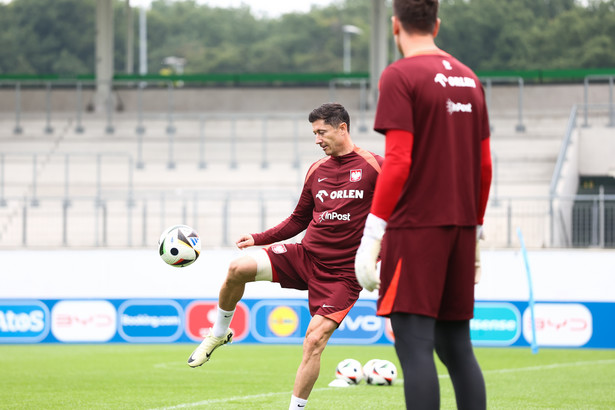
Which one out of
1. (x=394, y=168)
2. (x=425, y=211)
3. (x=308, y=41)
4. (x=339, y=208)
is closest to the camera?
(x=394, y=168)

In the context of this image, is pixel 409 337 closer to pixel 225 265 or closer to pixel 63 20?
pixel 225 265

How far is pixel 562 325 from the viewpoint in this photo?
14.6 metres

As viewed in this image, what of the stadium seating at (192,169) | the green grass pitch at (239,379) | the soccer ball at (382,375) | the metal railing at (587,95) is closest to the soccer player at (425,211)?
the green grass pitch at (239,379)

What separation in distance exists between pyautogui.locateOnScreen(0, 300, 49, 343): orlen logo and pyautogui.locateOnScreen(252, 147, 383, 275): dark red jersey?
9.20 m

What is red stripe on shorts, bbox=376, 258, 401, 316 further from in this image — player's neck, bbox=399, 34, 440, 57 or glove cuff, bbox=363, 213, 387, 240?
player's neck, bbox=399, 34, 440, 57

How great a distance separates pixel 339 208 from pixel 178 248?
1350mm

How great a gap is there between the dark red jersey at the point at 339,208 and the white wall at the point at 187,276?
8207 millimetres

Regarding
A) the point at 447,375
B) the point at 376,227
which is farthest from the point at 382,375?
the point at 376,227

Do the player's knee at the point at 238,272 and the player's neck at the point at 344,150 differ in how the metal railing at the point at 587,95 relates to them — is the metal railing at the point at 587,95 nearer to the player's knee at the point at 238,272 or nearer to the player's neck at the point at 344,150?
the player's neck at the point at 344,150

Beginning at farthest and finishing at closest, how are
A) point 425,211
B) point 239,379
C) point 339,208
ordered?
point 239,379 → point 339,208 → point 425,211

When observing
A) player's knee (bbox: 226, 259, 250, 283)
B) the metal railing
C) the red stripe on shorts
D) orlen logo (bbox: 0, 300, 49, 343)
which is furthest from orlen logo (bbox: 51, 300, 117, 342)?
the metal railing

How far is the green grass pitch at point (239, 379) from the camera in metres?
8.24

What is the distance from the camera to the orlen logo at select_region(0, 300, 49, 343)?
1512 cm

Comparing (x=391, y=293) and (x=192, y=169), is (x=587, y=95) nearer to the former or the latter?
(x=192, y=169)
